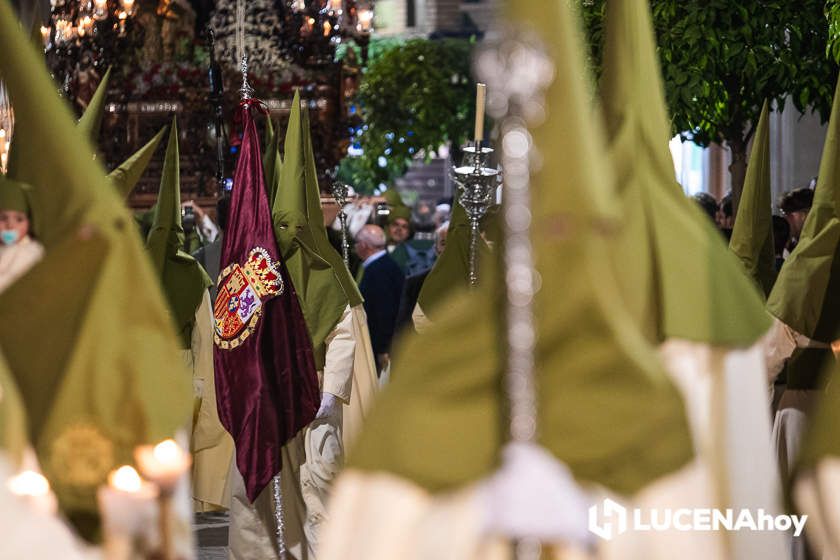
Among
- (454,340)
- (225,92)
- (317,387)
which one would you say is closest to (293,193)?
(317,387)

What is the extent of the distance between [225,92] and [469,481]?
45.7ft

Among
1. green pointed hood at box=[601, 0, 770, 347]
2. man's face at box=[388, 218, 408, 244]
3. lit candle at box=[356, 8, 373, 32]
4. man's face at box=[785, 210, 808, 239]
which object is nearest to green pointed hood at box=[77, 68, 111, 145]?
green pointed hood at box=[601, 0, 770, 347]

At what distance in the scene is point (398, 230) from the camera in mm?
16734

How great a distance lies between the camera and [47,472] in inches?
141

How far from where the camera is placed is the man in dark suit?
38.5 ft

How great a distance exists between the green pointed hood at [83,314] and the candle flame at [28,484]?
0.10m

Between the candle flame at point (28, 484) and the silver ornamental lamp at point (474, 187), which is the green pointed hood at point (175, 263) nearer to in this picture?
the silver ornamental lamp at point (474, 187)

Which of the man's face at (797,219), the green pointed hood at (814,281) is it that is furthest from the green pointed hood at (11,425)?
the man's face at (797,219)

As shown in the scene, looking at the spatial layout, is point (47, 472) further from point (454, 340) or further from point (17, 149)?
point (454, 340)

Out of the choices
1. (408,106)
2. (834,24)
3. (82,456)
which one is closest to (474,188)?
(834,24)

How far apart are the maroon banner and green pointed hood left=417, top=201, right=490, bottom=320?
39.4 inches

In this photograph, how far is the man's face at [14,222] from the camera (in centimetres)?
387

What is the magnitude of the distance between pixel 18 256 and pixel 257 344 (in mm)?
4538

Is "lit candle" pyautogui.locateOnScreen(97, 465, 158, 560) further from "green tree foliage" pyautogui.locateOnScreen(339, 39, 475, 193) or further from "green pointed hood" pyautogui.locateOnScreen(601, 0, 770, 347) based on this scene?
"green tree foliage" pyautogui.locateOnScreen(339, 39, 475, 193)
